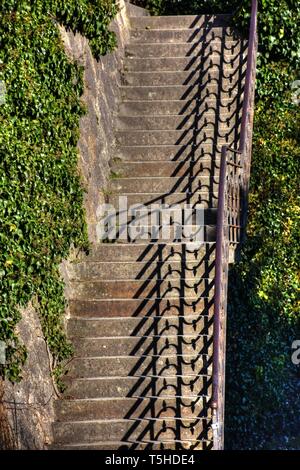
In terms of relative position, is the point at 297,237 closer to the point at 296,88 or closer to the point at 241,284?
the point at 241,284

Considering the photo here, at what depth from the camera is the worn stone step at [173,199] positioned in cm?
1141

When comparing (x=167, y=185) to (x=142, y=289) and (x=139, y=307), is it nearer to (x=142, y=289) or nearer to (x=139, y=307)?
(x=142, y=289)

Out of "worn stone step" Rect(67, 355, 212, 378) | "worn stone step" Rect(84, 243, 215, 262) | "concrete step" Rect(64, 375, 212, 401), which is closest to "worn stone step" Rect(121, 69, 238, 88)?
Result: "worn stone step" Rect(84, 243, 215, 262)

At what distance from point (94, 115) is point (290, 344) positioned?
15.3 ft

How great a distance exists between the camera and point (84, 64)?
11523 millimetres

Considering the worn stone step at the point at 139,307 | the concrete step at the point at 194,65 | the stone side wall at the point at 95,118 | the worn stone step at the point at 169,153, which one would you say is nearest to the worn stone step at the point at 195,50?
the concrete step at the point at 194,65

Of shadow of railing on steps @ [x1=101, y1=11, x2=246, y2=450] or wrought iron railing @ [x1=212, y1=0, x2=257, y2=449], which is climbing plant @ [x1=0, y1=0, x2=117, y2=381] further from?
wrought iron railing @ [x1=212, y1=0, x2=257, y2=449]

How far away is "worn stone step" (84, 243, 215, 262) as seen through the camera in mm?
10398

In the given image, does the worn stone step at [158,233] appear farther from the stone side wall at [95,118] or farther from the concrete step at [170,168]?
the concrete step at [170,168]

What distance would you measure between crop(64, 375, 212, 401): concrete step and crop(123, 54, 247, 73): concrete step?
16.4 ft

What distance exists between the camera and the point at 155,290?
1024cm

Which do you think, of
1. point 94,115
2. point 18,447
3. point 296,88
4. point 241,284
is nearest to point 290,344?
point 241,284

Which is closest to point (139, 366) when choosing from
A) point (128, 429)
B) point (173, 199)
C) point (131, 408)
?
point (131, 408)

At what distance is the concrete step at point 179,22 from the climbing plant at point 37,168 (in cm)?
322
